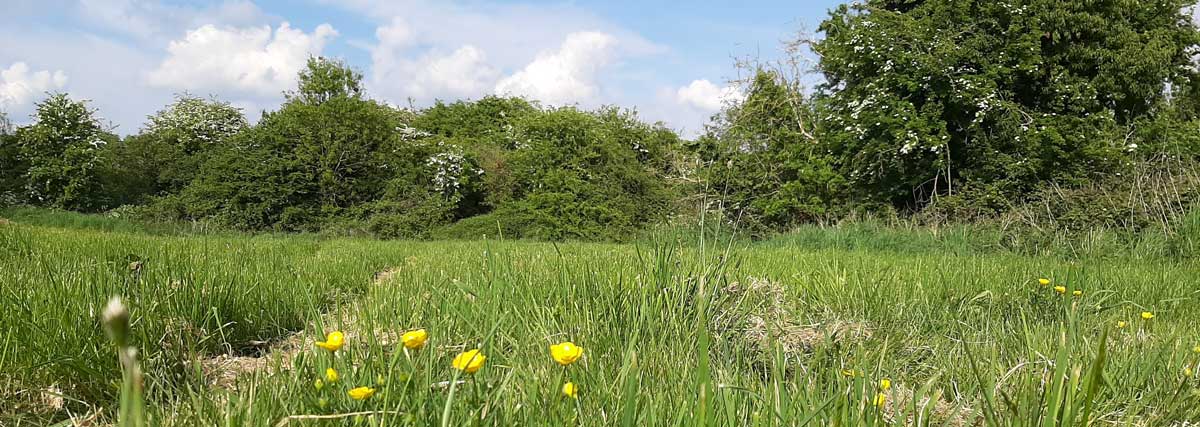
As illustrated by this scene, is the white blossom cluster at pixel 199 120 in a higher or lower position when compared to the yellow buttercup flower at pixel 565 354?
higher

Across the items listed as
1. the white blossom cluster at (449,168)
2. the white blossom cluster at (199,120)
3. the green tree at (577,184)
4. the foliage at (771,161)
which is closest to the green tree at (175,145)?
the white blossom cluster at (199,120)

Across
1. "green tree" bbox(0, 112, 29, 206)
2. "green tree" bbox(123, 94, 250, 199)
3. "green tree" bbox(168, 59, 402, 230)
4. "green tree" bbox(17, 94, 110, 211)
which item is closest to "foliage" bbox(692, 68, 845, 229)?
"green tree" bbox(168, 59, 402, 230)

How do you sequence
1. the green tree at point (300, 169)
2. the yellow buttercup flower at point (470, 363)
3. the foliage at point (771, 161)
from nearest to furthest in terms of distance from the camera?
the yellow buttercup flower at point (470, 363)
the foliage at point (771, 161)
the green tree at point (300, 169)

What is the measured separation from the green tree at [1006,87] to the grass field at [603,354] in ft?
27.8

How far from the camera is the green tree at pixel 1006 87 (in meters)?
10.8

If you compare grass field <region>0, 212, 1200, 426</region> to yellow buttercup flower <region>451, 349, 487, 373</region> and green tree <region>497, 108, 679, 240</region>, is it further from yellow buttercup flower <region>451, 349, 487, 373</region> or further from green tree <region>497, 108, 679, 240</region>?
green tree <region>497, 108, 679, 240</region>

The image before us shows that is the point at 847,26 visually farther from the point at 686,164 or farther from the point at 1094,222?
the point at 1094,222

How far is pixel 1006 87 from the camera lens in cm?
1159

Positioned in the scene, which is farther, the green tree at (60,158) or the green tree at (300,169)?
the green tree at (60,158)

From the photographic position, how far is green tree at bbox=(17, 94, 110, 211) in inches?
652

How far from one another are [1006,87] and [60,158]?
21.4m

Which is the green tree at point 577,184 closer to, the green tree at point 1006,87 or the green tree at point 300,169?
the green tree at point 300,169

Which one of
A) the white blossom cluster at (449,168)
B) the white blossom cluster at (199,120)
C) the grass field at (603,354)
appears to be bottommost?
the grass field at (603,354)

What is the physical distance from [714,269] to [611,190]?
11.7 m
